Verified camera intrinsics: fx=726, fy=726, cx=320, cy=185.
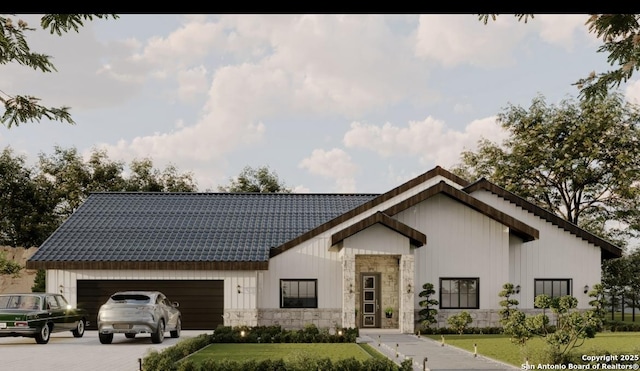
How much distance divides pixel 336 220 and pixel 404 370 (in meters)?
15.1

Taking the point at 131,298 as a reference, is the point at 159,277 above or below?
above

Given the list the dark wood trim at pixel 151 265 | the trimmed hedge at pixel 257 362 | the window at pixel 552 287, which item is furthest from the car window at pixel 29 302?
the window at pixel 552 287

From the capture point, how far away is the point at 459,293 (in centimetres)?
2673

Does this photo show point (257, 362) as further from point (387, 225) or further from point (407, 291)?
point (407, 291)

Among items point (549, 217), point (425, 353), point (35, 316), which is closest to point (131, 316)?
point (35, 316)

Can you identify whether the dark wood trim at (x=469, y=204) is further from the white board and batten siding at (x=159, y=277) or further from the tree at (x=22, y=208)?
the tree at (x=22, y=208)

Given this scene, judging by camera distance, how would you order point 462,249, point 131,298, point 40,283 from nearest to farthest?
point 131,298
point 462,249
point 40,283

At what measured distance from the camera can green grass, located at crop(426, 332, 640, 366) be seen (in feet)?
47.9

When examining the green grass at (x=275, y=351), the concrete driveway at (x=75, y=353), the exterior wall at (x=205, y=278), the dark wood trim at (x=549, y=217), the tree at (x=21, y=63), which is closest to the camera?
the tree at (x=21, y=63)

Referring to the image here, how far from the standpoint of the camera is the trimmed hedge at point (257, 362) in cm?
1255

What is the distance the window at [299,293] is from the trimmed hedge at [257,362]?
3849 millimetres

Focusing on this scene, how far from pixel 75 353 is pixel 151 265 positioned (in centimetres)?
784

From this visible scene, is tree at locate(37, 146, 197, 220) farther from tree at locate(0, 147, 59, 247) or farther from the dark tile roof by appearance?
the dark tile roof

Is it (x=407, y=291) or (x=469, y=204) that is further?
(x=469, y=204)
